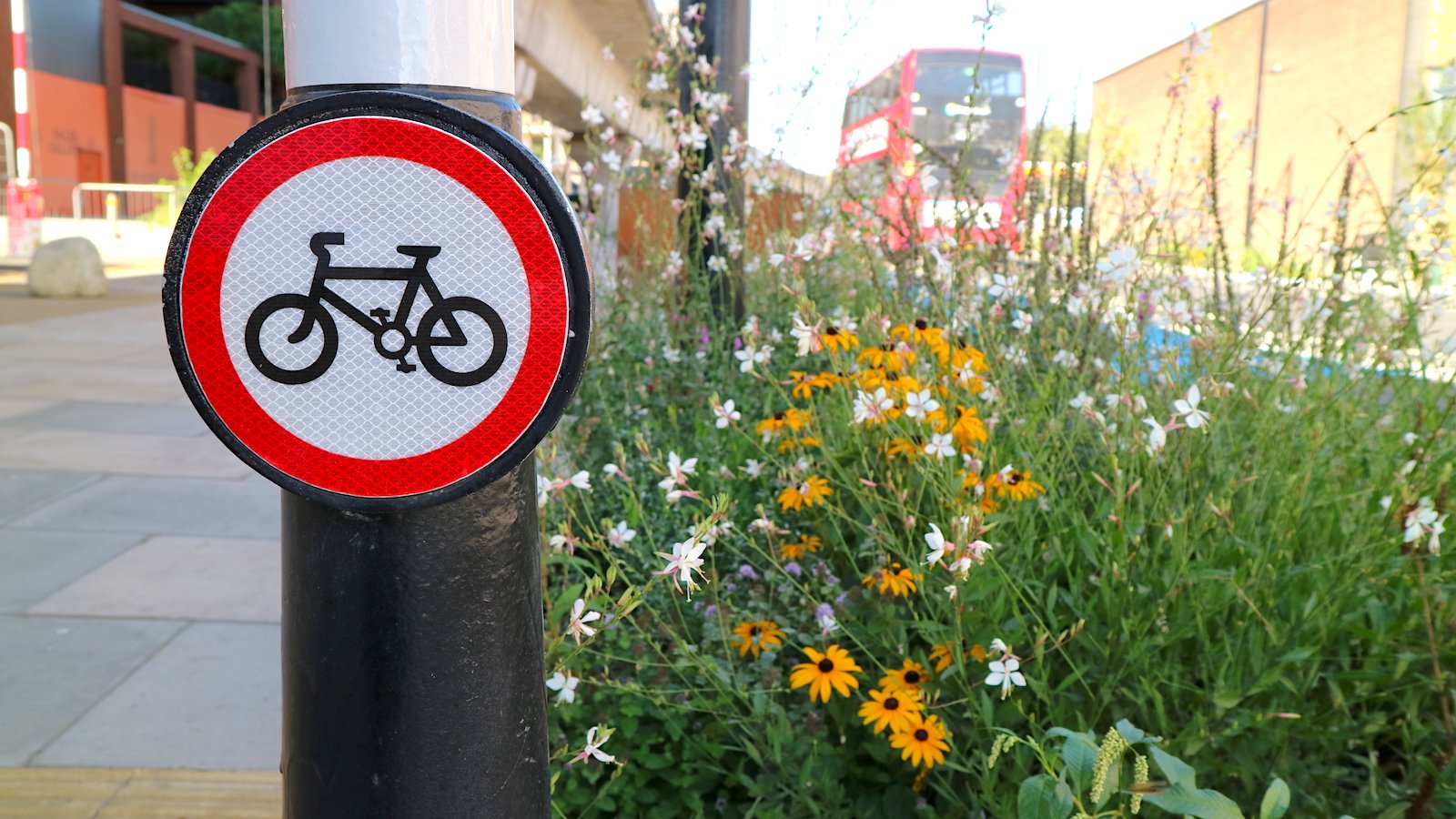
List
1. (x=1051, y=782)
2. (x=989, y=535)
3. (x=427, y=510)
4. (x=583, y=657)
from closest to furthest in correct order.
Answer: (x=427, y=510)
(x=1051, y=782)
(x=989, y=535)
(x=583, y=657)

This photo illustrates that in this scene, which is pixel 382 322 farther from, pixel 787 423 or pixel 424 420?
pixel 787 423

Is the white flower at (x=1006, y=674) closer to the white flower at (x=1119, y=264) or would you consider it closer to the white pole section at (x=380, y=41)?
the white flower at (x=1119, y=264)

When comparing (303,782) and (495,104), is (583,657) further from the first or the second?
(495,104)

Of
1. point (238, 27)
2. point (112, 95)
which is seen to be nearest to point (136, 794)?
point (112, 95)

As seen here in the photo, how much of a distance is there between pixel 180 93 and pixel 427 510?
4296 centimetres

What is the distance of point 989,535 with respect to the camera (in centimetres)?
234

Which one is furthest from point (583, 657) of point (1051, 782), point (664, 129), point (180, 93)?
point (180, 93)

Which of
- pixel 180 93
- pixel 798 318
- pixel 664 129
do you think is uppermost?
pixel 180 93

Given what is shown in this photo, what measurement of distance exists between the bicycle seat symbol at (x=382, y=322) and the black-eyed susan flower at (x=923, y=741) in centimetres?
111

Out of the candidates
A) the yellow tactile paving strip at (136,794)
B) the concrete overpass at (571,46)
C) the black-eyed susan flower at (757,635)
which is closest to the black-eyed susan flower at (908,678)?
the black-eyed susan flower at (757,635)

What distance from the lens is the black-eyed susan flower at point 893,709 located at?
7.04 feet

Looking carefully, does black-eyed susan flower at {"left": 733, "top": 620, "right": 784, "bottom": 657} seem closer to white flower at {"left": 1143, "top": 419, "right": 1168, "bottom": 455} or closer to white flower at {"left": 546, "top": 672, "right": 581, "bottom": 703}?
white flower at {"left": 546, "top": 672, "right": 581, "bottom": 703}

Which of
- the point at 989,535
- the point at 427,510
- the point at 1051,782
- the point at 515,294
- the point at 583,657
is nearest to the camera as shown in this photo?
the point at 515,294

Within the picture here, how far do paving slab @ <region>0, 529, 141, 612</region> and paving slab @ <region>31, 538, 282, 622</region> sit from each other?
0.18 feet
